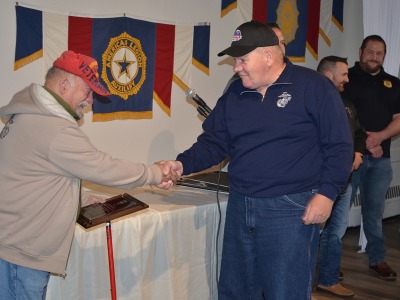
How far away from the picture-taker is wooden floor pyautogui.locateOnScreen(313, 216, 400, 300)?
4.11m

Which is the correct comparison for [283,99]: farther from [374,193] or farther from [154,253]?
[374,193]

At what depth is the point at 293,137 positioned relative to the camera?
2561 mm

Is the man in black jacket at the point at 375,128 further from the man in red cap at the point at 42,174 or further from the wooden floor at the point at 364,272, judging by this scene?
the man in red cap at the point at 42,174

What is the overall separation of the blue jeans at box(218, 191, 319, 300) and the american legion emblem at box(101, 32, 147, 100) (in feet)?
4.84

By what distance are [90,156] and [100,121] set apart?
5.53 ft

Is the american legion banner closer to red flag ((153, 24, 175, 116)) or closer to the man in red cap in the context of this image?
red flag ((153, 24, 175, 116))

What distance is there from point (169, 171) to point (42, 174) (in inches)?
32.7

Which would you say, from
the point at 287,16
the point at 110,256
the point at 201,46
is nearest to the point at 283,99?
the point at 110,256

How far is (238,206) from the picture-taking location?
272 centimetres

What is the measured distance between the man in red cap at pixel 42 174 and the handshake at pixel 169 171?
545mm

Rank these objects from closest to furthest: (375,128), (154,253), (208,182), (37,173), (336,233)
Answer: (37,173) < (154,253) < (208,182) < (336,233) < (375,128)

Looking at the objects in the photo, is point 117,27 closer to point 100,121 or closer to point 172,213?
point 100,121

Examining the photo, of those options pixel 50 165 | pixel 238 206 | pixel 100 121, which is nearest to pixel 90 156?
pixel 50 165

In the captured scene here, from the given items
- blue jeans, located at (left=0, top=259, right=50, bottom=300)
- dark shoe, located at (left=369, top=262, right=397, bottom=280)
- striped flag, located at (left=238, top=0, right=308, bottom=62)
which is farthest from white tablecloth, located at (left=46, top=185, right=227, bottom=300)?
striped flag, located at (left=238, top=0, right=308, bottom=62)
